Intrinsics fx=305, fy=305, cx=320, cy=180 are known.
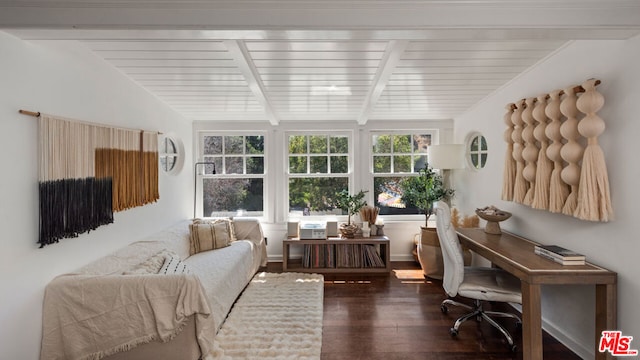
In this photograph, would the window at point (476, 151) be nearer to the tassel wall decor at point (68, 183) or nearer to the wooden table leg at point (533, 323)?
the wooden table leg at point (533, 323)

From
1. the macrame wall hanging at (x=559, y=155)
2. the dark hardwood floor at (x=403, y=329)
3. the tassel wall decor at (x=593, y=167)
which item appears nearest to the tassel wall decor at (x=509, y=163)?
the macrame wall hanging at (x=559, y=155)

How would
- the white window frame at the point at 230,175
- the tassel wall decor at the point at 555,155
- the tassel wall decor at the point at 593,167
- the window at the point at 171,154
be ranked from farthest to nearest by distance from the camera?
the white window frame at the point at 230,175 < the window at the point at 171,154 < the tassel wall decor at the point at 555,155 < the tassel wall decor at the point at 593,167

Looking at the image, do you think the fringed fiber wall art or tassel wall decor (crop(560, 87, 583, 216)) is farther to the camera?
tassel wall decor (crop(560, 87, 583, 216))

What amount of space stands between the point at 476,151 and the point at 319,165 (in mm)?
2156

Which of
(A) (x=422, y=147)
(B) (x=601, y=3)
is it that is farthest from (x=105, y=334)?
(A) (x=422, y=147)

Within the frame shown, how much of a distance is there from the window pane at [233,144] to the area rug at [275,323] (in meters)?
1.98

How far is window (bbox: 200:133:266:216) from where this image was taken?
15.1 feet

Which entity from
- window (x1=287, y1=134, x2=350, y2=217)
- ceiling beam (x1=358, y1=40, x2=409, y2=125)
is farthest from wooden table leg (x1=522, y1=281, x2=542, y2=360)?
window (x1=287, y1=134, x2=350, y2=217)

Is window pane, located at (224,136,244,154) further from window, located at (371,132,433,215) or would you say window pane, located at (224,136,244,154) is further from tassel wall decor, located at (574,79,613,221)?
tassel wall decor, located at (574,79,613,221)

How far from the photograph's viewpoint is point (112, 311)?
1.91 m

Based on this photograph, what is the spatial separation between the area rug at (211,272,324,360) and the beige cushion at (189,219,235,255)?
0.61 metres

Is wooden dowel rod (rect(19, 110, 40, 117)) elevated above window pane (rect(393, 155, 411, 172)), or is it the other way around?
wooden dowel rod (rect(19, 110, 40, 117))

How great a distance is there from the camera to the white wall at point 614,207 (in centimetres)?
178

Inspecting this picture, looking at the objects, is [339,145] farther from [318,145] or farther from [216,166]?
[216,166]
